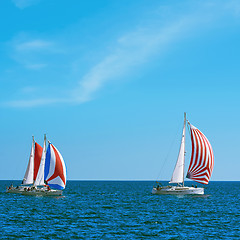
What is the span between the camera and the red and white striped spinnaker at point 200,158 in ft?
250

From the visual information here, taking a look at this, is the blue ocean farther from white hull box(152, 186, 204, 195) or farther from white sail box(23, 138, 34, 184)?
white sail box(23, 138, 34, 184)

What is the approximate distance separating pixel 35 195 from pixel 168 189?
25.0 meters

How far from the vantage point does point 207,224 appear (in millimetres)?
43062

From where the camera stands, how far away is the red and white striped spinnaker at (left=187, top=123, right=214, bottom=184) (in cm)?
7631

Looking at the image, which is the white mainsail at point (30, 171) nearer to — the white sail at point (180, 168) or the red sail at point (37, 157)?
the red sail at point (37, 157)

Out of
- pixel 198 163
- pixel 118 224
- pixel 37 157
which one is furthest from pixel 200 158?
pixel 118 224

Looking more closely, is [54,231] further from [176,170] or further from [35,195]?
[176,170]

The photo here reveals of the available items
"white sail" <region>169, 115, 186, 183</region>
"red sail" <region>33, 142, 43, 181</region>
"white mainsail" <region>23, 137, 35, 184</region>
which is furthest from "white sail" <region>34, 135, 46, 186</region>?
"white sail" <region>169, 115, 186, 183</region>

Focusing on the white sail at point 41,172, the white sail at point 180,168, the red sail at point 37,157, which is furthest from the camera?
the red sail at point 37,157

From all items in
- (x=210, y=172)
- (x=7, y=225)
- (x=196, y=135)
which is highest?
(x=196, y=135)

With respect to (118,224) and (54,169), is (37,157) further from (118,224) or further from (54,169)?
(118,224)

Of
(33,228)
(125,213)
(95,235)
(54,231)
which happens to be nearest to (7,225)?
(33,228)

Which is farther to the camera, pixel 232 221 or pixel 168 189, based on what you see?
pixel 168 189

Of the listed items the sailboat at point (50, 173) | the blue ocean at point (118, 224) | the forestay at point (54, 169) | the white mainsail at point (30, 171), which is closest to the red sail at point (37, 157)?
the white mainsail at point (30, 171)
